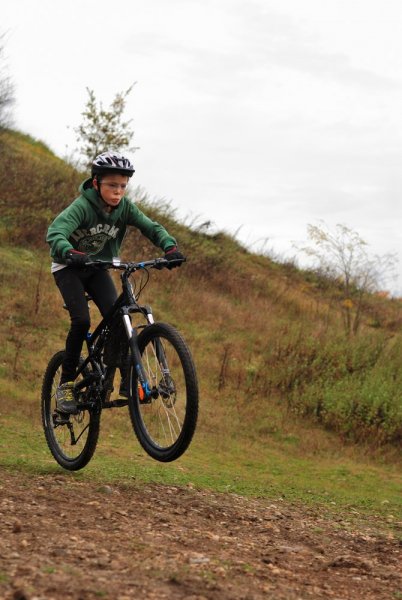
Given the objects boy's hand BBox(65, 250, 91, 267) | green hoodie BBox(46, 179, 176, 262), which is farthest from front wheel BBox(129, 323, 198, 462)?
green hoodie BBox(46, 179, 176, 262)

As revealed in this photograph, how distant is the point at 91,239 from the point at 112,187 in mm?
523

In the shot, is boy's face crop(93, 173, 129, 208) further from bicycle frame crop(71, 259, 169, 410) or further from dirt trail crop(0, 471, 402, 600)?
dirt trail crop(0, 471, 402, 600)

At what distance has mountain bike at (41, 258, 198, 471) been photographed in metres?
6.13

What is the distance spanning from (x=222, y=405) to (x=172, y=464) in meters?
3.44

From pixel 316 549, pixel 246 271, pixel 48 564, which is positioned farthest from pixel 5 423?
pixel 246 271

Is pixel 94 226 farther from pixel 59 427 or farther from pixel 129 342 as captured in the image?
pixel 59 427

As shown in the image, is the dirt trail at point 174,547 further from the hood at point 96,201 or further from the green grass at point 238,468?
the hood at point 96,201

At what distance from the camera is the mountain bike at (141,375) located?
6.13 meters

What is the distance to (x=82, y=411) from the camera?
7.62 m

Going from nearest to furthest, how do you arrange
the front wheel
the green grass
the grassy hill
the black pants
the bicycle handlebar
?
the front wheel → the bicycle handlebar → the black pants → the green grass → the grassy hill

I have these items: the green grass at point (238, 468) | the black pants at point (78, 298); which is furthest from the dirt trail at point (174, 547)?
the black pants at point (78, 298)

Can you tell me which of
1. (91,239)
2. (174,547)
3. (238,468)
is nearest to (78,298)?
(91,239)

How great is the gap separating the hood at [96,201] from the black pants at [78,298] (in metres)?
0.50

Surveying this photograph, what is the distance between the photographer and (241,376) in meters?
14.2
